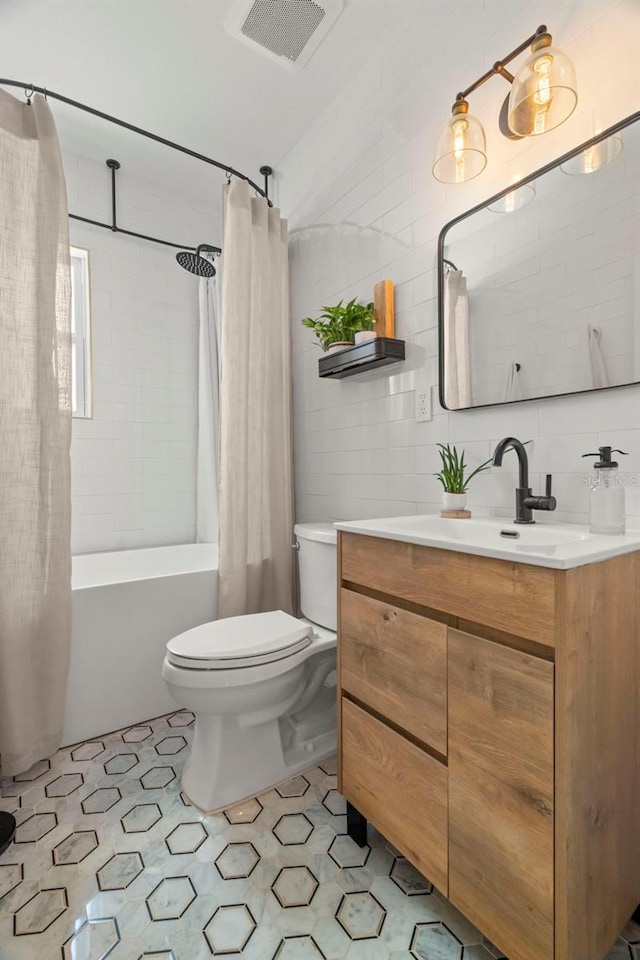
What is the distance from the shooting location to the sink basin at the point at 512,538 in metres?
0.84

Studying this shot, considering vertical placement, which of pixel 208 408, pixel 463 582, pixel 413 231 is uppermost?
pixel 413 231

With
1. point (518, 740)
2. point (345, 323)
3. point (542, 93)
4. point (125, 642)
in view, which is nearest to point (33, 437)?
point (125, 642)

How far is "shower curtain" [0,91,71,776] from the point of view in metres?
1.64

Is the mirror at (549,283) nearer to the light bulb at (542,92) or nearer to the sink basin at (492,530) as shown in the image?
the light bulb at (542,92)

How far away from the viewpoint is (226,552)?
7.07 ft

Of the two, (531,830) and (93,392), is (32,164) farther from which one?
(531,830)

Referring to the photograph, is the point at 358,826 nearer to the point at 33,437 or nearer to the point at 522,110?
the point at 33,437

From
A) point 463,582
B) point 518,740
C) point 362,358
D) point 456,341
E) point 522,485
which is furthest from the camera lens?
point 362,358

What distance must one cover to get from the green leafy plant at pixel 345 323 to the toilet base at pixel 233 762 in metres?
1.49

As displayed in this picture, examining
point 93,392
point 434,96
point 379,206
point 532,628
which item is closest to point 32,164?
point 93,392

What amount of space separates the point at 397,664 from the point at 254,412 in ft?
4.67

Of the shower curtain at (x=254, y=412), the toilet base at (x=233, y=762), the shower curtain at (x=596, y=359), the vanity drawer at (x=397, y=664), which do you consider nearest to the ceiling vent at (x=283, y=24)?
the shower curtain at (x=254, y=412)

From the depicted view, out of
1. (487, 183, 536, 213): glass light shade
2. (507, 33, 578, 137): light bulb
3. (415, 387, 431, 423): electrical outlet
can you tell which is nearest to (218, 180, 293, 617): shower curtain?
(415, 387, 431, 423): electrical outlet

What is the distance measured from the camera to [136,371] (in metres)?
2.77
